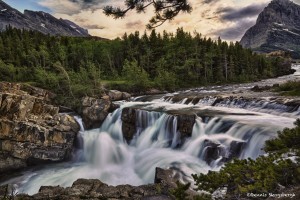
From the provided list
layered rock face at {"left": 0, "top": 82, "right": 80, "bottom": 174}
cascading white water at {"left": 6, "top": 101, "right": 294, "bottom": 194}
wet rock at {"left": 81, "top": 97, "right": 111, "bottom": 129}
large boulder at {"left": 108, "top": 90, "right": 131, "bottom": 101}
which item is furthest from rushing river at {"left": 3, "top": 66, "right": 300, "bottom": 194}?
large boulder at {"left": 108, "top": 90, "right": 131, "bottom": 101}

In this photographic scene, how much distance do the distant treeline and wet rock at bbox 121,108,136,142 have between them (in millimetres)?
22928

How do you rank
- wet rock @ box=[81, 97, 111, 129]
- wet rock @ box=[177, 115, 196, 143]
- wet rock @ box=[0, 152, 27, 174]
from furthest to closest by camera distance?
1. wet rock @ box=[81, 97, 111, 129]
2. wet rock @ box=[0, 152, 27, 174]
3. wet rock @ box=[177, 115, 196, 143]

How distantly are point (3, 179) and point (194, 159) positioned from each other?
49.5 feet

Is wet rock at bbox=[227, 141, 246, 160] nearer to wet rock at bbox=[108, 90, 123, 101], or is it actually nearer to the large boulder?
the large boulder

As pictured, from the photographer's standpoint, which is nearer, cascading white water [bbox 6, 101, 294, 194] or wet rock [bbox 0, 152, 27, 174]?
cascading white water [bbox 6, 101, 294, 194]

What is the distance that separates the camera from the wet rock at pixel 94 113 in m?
27.5

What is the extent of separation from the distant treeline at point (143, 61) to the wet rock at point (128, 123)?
22928 millimetres

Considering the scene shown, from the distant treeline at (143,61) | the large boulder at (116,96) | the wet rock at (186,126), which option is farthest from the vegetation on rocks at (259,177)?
the distant treeline at (143,61)

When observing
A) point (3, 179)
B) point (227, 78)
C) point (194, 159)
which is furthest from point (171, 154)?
point (227, 78)

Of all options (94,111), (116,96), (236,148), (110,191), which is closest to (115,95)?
(116,96)

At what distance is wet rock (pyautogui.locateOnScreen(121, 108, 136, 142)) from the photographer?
2531 cm

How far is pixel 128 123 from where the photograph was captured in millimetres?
25906

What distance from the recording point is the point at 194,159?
59.0ft

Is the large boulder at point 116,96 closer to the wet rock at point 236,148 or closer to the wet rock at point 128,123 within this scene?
the wet rock at point 128,123
